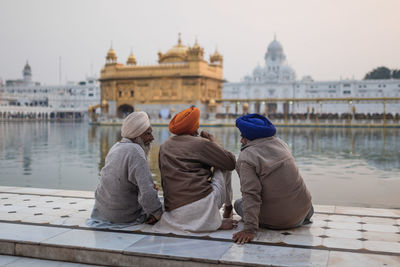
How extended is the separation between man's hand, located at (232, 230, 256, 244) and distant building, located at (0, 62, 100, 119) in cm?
7068

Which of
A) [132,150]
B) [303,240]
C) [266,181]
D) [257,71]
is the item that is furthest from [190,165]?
[257,71]

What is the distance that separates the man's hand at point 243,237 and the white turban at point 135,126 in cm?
113

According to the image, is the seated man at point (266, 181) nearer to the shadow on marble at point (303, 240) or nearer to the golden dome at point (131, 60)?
the shadow on marble at point (303, 240)

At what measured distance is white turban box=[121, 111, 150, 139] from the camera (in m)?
3.66

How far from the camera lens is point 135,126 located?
368 centimetres

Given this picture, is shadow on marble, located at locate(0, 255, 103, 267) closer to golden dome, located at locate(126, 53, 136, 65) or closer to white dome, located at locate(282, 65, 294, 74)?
golden dome, located at locate(126, 53, 136, 65)

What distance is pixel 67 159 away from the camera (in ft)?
33.8

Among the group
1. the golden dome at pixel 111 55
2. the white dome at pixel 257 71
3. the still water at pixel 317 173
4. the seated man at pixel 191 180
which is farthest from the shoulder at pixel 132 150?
the white dome at pixel 257 71

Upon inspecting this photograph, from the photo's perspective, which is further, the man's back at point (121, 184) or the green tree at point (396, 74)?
the green tree at point (396, 74)

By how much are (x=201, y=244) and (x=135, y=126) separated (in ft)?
3.64

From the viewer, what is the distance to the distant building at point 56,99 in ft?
248

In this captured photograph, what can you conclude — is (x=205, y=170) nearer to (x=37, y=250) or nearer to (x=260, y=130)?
(x=260, y=130)

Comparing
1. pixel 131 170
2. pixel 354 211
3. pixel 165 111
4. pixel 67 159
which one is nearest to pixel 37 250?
pixel 131 170

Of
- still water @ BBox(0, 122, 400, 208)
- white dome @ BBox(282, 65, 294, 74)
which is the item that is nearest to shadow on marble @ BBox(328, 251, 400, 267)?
still water @ BBox(0, 122, 400, 208)
